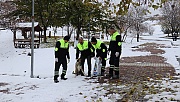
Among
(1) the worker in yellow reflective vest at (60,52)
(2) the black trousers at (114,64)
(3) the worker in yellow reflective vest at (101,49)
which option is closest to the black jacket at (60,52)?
(1) the worker in yellow reflective vest at (60,52)

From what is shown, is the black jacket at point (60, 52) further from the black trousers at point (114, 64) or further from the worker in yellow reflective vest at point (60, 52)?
the black trousers at point (114, 64)

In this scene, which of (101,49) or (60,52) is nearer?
(60,52)

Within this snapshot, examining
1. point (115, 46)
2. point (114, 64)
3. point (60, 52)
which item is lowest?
point (114, 64)

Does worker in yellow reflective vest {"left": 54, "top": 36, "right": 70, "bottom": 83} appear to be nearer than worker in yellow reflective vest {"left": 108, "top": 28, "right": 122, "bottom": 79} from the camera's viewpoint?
Answer: No

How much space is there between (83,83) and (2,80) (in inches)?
189

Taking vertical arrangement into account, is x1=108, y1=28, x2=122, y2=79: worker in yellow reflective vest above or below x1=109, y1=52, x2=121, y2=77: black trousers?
above

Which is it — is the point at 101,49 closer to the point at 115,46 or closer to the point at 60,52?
the point at 115,46

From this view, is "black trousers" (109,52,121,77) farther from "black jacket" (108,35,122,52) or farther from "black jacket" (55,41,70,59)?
"black jacket" (55,41,70,59)

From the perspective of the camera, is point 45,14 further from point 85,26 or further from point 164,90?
point 164,90

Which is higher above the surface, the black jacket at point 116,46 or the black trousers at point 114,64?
the black jacket at point 116,46

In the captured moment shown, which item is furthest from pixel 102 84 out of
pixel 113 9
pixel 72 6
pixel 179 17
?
pixel 179 17

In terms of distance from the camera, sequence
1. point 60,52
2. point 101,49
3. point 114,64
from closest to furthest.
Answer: point 114,64 → point 60,52 → point 101,49

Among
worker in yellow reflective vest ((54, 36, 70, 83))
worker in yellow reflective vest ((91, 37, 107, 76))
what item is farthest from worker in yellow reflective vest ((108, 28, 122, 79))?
worker in yellow reflective vest ((54, 36, 70, 83))

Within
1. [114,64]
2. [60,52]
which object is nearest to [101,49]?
[114,64]
